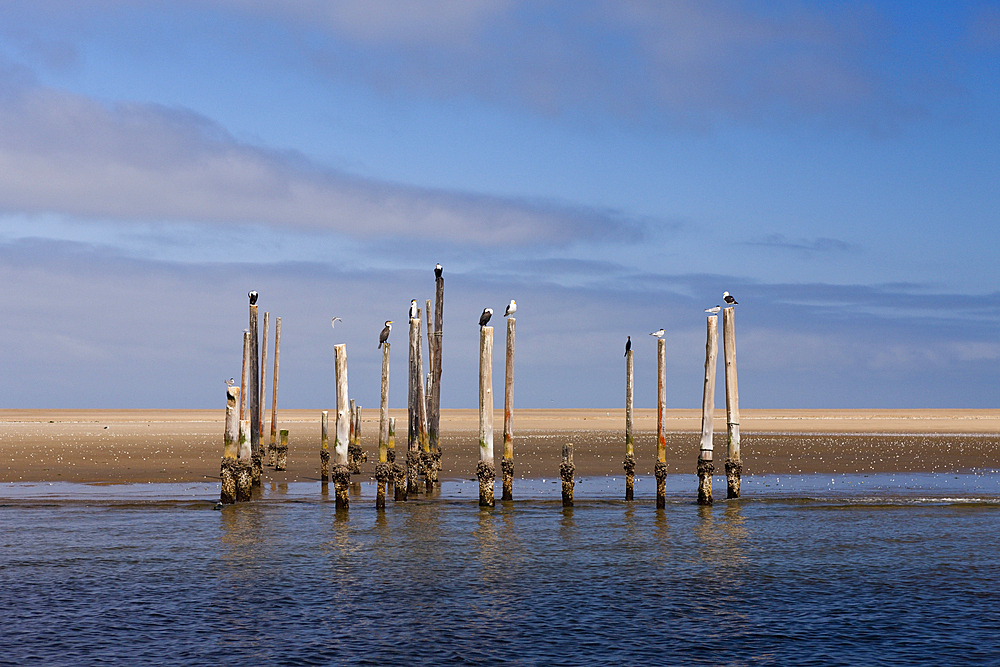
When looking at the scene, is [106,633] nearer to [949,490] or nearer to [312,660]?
[312,660]

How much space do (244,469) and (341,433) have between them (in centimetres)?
328

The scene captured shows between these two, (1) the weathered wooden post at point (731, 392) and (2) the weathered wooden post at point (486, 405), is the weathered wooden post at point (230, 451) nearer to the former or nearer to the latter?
(2) the weathered wooden post at point (486, 405)

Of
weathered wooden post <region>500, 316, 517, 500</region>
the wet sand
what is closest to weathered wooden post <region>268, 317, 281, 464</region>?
the wet sand

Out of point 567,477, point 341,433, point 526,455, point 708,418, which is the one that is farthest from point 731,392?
point 526,455

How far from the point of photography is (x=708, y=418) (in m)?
24.0

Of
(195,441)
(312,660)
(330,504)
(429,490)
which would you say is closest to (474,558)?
(312,660)

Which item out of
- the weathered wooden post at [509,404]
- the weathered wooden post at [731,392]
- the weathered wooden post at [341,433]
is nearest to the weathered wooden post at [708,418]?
the weathered wooden post at [731,392]

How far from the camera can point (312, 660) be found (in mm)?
11266

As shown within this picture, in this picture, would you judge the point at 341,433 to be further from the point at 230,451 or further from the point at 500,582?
the point at 500,582

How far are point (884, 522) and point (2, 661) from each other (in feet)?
57.7

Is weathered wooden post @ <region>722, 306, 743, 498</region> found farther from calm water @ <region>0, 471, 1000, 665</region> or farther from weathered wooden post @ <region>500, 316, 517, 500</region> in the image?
weathered wooden post @ <region>500, 316, 517, 500</region>

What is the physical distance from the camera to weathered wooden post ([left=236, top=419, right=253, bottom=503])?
2456 centimetres

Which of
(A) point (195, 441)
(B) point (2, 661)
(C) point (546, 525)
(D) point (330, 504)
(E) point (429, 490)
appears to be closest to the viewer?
(B) point (2, 661)

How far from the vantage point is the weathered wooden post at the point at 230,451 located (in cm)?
2352
